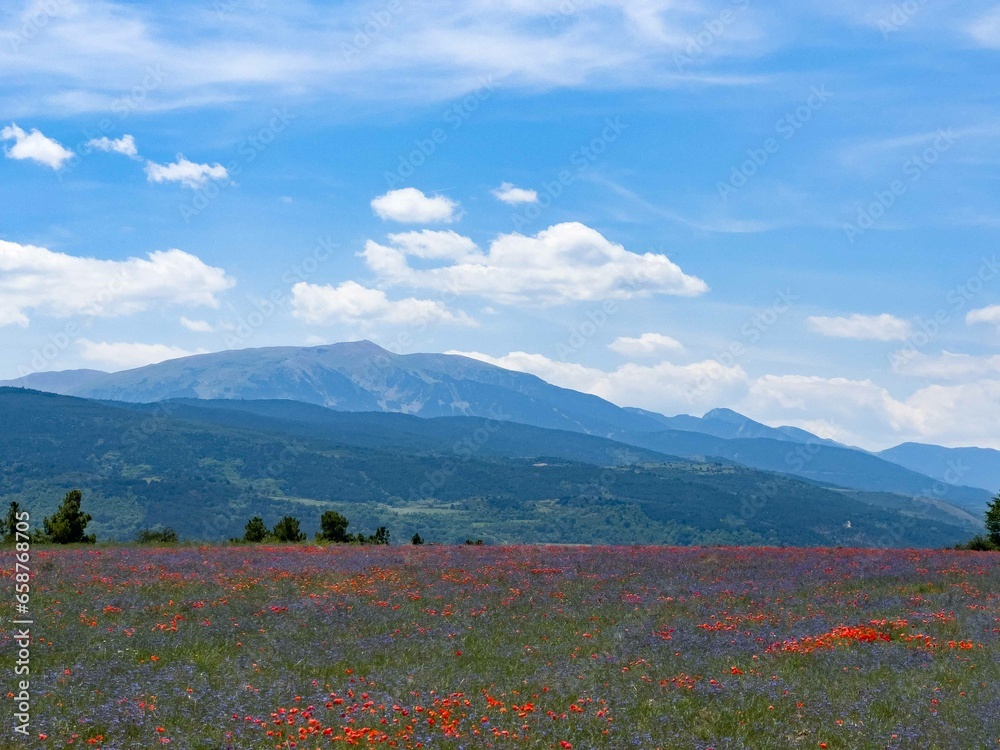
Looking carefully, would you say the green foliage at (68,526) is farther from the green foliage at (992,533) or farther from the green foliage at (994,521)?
the green foliage at (994,521)

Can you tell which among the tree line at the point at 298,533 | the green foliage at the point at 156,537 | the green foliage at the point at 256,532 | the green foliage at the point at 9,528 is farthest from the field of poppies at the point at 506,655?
the green foliage at the point at 256,532

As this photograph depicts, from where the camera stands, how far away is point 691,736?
11.6 metres

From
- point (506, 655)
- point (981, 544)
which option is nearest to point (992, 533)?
point (981, 544)

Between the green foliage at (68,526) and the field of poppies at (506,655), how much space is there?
13947mm

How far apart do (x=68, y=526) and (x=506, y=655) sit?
3292cm

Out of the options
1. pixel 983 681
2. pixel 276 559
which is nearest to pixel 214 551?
pixel 276 559

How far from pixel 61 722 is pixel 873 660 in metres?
13.1

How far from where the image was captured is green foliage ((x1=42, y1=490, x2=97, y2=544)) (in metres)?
42.2

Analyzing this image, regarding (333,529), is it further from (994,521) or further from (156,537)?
(994,521)

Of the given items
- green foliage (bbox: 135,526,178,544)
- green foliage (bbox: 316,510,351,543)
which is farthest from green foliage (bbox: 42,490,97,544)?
green foliage (bbox: 316,510,351,543)

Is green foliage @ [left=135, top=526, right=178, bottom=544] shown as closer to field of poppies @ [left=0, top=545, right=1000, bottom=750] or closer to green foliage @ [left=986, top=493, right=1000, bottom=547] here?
field of poppies @ [left=0, top=545, right=1000, bottom=750]

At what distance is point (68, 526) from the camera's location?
42.5 metres

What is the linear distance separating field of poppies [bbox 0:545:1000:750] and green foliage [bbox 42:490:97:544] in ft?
45.8

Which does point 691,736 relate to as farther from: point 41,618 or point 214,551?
point 214,551
